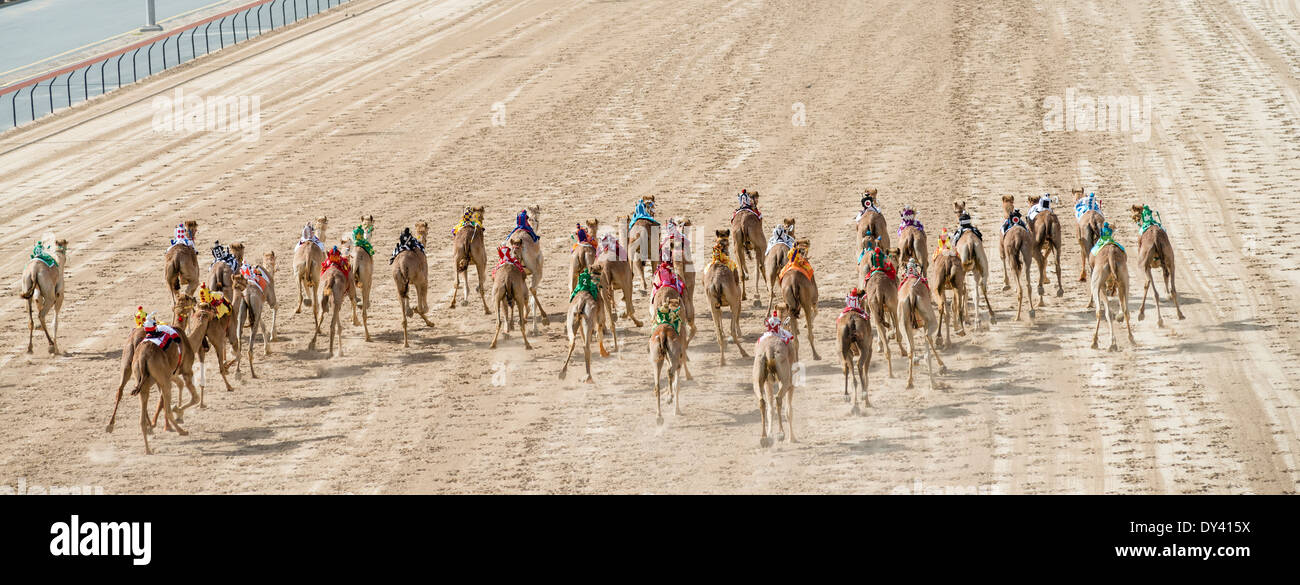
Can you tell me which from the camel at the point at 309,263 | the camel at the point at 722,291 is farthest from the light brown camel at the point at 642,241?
the camel at the point at 309,263

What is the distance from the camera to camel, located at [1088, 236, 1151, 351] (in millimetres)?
19375

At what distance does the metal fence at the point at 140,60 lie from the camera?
4034cm

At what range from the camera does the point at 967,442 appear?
16.5m

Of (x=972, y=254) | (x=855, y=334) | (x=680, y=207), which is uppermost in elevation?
(x=680, y=207)

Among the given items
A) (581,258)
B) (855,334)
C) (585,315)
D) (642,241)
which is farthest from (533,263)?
(855,334)

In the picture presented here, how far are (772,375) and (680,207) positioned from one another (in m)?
12.7

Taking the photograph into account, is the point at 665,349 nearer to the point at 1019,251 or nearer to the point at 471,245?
the point at 471,245

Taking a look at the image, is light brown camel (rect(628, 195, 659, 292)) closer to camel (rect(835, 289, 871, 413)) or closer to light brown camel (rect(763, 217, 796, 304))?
light brown camel (rect(763, 217, 796, 304))

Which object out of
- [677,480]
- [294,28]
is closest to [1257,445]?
[677,480]

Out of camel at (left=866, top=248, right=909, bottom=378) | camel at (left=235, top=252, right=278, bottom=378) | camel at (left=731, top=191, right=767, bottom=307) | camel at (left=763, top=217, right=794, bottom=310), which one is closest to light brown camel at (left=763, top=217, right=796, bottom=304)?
camel at (left=763, top=217, right=794, bottom=310)

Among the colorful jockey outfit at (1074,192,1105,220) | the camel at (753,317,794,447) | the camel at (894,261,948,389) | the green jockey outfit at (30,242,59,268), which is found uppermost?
the colorful jockey outfit at (1074,192,1105,220)

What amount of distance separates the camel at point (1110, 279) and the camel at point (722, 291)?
17.3 ft

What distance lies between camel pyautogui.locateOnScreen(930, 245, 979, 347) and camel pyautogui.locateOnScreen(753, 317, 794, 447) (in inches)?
154

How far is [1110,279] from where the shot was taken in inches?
771
